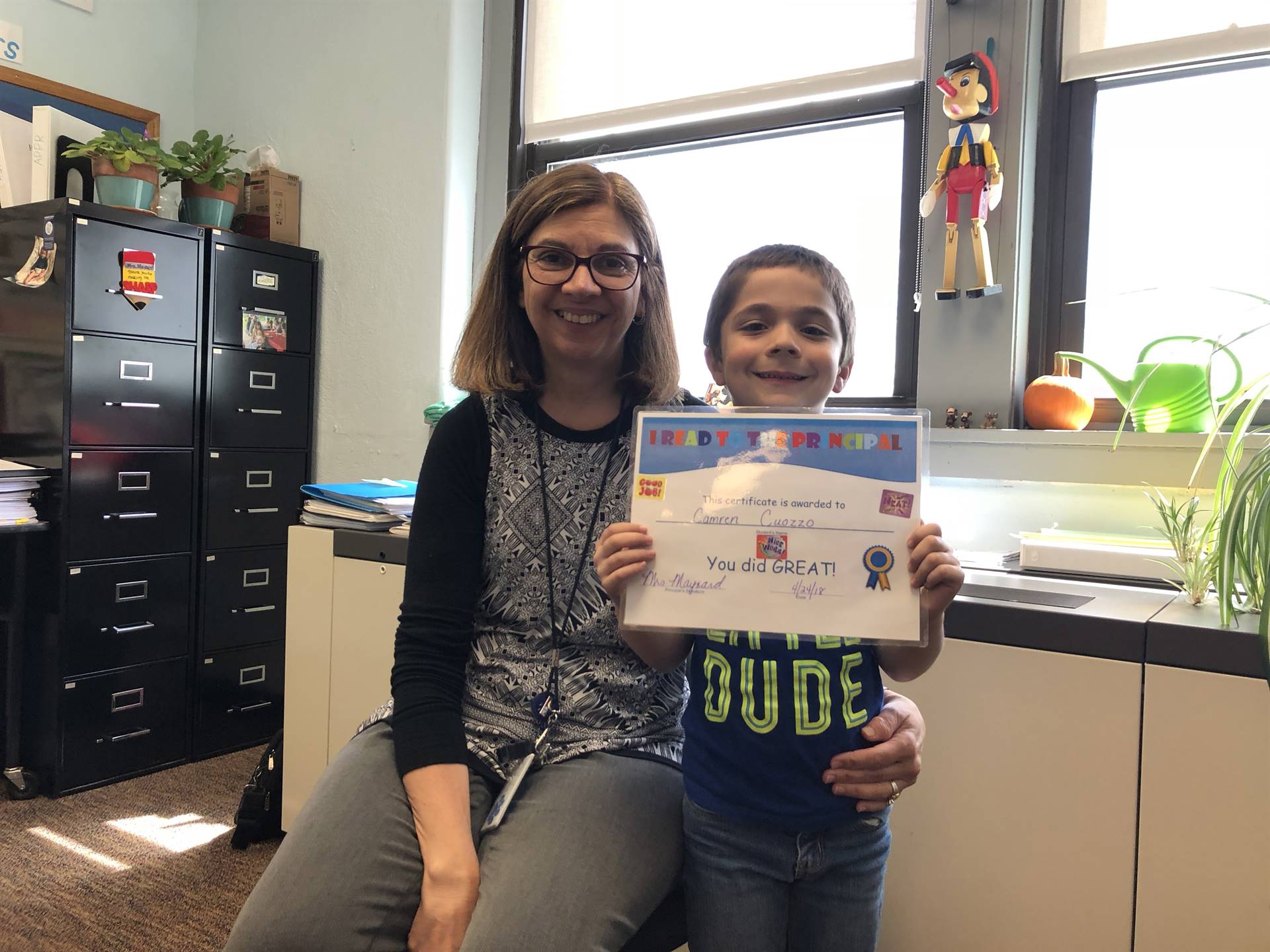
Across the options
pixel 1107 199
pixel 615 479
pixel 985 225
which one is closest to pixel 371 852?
pixel 615 479

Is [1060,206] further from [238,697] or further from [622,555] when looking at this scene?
[238,697]

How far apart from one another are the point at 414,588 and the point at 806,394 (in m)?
0.51

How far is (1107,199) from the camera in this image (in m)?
2.12

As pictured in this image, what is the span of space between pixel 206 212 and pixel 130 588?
1.18 m

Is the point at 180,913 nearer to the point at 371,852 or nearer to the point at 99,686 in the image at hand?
the point at 99,686

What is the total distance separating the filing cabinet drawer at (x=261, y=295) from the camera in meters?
2.82

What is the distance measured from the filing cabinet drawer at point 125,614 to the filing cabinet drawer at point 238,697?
0.48 ft

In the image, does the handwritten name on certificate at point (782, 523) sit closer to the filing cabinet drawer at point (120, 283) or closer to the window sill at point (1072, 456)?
the window sill at point (1072, 456)

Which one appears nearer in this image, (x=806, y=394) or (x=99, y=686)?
(x=806, y=394)

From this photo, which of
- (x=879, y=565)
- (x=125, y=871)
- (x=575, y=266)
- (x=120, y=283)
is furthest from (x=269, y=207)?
(x=879, y=565)

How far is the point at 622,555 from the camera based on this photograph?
896 millimetres

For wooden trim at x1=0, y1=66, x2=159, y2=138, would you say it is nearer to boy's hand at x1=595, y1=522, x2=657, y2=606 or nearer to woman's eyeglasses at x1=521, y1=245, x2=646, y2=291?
woman's eyeglasses at x1=521, y1=245, x2=646, y2=291

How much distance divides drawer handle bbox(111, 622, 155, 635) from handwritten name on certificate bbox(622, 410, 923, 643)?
227cm
